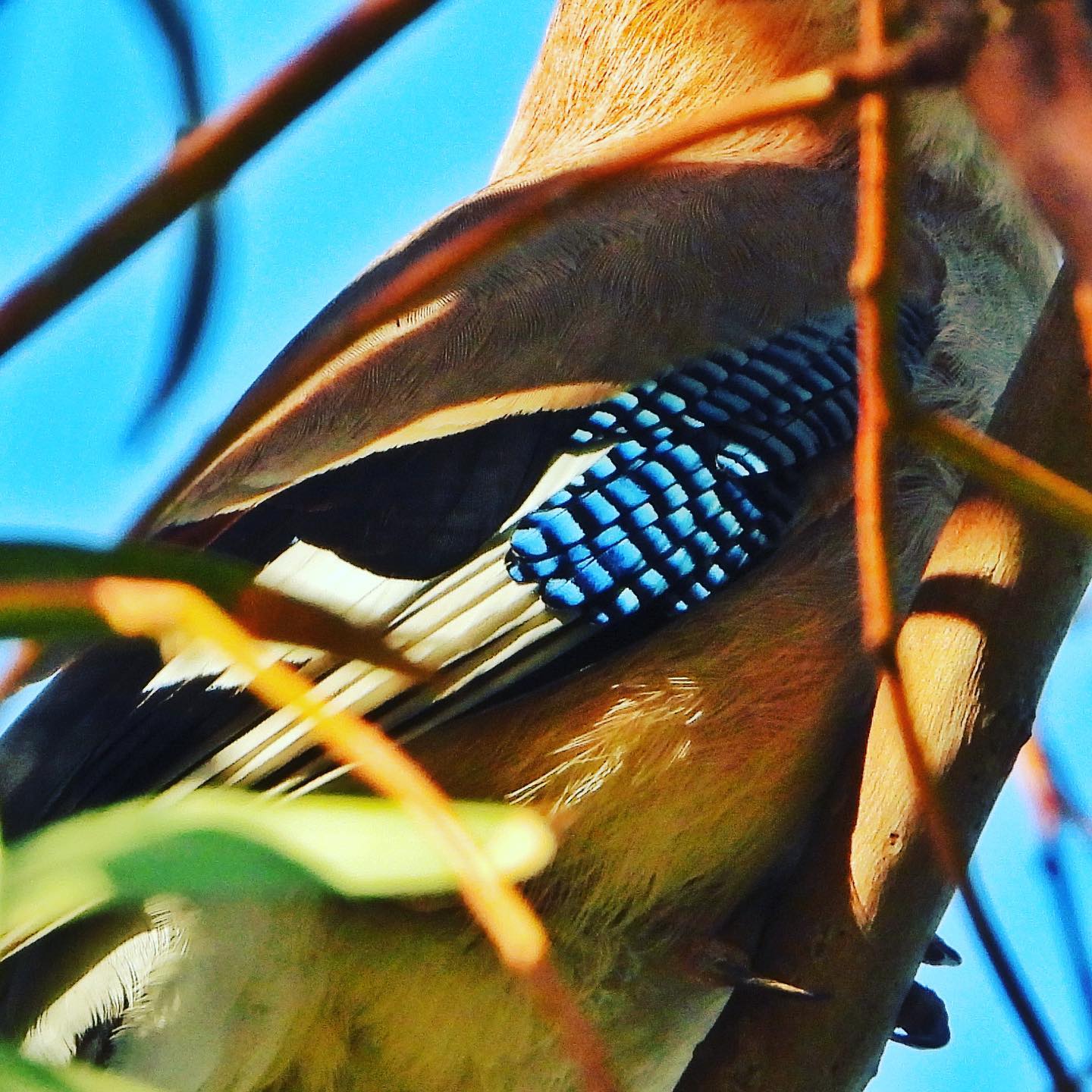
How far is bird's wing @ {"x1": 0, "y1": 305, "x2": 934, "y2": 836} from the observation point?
2.62 metres

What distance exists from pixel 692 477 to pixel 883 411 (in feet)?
5.51

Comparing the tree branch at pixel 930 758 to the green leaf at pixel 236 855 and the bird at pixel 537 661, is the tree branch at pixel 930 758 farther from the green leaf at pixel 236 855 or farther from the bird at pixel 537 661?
the green leaf at pixel 236 855

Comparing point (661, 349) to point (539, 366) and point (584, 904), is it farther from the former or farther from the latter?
point (584, 904)

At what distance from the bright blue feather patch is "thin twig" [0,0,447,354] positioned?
5.62ft

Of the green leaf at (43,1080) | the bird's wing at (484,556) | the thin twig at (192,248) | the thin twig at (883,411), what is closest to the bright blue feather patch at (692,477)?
the bird's wing at (484,556)

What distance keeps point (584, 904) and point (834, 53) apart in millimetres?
2116

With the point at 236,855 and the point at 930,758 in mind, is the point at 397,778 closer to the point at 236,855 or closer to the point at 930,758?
the point at 236,855

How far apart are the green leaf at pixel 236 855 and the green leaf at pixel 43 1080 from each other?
4.5 inches

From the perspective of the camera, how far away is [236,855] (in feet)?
4.41

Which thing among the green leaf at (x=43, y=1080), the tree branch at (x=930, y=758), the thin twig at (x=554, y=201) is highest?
the thin twig at (x=554, y=201)

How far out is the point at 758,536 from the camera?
3.02m

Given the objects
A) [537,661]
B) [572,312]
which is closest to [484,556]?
[537,661]

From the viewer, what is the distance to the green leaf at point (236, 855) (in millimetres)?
1333

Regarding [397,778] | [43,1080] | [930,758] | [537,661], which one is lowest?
[930,758]
